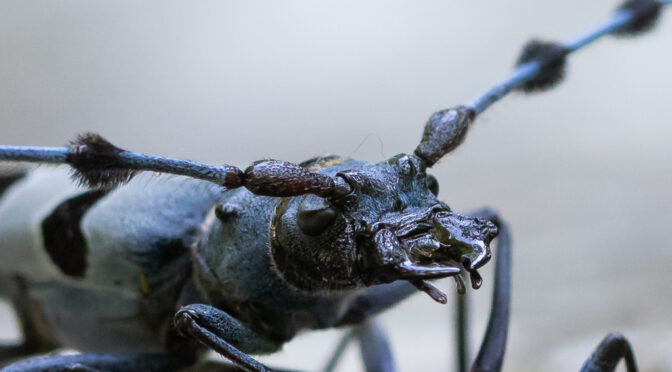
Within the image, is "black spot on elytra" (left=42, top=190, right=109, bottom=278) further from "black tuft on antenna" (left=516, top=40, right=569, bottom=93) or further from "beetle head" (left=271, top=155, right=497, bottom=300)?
"black tuft on antenna" (left=516, top=40, right=569, bottom=93)

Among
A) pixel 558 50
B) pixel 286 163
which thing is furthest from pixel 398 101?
pixel 286 163

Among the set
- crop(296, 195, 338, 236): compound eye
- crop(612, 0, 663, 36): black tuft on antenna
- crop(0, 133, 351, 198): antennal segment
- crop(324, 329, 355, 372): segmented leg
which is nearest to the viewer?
crop(0, 133, 351, 198): antennal segment

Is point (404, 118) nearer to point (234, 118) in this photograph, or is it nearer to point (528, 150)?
point (528, 150)

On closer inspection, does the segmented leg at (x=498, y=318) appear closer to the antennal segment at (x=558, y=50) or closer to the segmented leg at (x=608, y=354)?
the segmented leg at (x=608, y=354)

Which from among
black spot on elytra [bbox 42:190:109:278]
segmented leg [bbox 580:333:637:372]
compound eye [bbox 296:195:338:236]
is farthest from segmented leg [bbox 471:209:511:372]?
black spot on elytra [bbox 42:190:109:278]

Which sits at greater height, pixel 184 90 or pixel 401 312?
pixel 184 90

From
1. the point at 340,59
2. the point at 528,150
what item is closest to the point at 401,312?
the point at 528,150
